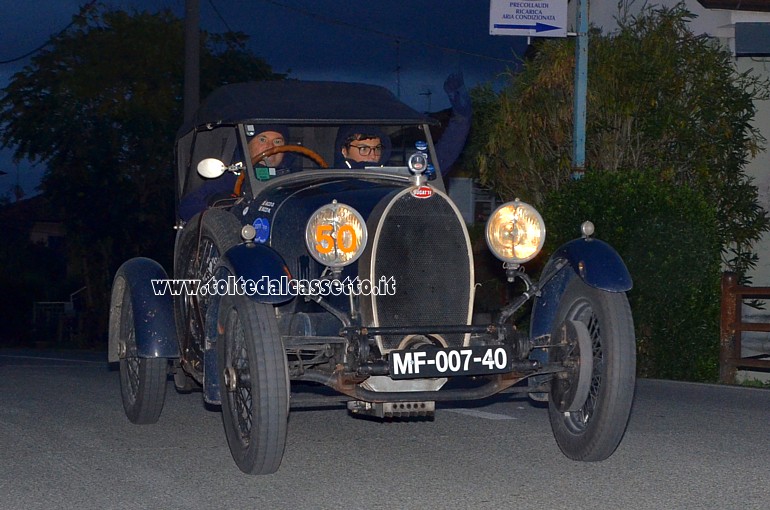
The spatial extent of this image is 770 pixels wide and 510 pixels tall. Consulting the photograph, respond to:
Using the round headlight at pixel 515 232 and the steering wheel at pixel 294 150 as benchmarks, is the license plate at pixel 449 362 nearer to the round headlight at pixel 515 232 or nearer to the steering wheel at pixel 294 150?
the round headlight at pixel 515 232

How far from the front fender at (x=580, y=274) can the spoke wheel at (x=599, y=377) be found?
0.08 metres

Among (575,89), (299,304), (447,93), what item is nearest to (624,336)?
(299,304)

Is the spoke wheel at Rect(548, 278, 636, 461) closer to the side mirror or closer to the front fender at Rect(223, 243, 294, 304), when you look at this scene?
the front fender at Rect(223, 243, 294, 304)

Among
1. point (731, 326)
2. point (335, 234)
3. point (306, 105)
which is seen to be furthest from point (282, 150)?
point (731, 326)

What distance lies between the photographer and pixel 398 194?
6348mm

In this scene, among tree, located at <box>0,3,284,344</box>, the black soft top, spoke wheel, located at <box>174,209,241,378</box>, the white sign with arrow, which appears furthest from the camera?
tree, located at <box>0,3,284,344</box>

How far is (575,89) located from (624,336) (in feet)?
27.2

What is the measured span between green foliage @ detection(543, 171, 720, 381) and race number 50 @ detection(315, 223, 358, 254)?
6.18 meters

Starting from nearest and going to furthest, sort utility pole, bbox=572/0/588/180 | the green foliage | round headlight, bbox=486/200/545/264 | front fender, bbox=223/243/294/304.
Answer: front fender, bbox=223/243/294/304, round headlight, bbox=486/200/545/264, the green foliage, utility pole, bbox=572/0/588/180

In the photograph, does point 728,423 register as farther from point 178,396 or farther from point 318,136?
point 178,396

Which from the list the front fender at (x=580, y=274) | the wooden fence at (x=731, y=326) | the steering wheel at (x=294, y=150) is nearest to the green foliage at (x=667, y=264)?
the wooden fence at (x=731, y=326)

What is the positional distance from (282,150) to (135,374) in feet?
6.27

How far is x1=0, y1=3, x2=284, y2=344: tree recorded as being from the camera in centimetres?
2970

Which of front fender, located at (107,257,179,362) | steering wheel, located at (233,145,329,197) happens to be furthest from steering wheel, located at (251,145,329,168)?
front fender, located at (107,257,179,362)
